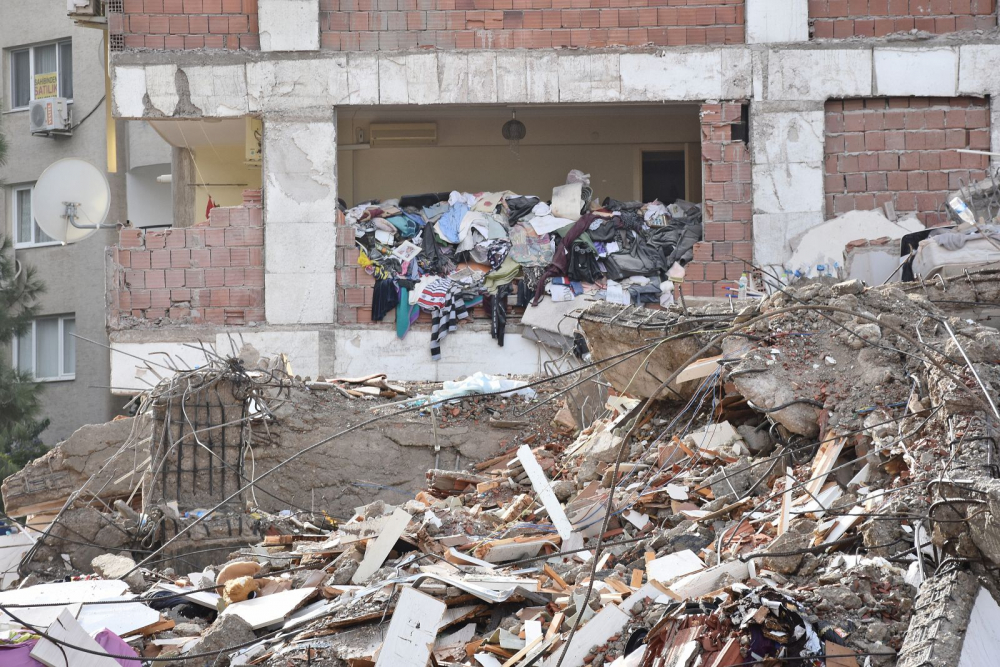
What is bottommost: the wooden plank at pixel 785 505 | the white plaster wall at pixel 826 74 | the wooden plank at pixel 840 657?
the wooden plank at pixel 840 657

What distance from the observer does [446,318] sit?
14.3 m

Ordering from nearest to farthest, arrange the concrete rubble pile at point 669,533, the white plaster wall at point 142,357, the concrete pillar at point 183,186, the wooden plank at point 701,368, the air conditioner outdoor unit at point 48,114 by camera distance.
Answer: the concrete rubble pile at point 669,533 → the wooden plank at point 701,368 → the white plaster wall at point 142,357 → the concrete pillar at point 183,186 → the air conditioner outdoor unit at point 48,114

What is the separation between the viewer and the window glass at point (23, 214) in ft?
83.7

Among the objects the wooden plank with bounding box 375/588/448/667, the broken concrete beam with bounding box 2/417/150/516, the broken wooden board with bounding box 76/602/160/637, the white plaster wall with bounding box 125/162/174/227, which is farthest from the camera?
the white plaster wall with bounding box 125/162/174/227

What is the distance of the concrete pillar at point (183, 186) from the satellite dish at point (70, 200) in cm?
198

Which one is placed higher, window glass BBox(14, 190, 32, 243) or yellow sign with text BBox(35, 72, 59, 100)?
yellow sign with text BBox(35, 72, 59, 100)

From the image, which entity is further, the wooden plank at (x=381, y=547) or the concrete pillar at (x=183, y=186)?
the concrete pillar at (x=183, y=186)

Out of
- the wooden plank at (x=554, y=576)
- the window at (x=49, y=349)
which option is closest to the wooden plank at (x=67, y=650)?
the wooden plank at (x=554, y=576)

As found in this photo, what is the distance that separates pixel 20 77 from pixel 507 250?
15798 millimetres

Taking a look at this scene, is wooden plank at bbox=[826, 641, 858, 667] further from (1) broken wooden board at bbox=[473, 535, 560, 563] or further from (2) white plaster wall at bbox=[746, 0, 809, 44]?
(2) white plaster wall at bbox=[746, 0, 809, 44]

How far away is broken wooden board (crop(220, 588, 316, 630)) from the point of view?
693cm

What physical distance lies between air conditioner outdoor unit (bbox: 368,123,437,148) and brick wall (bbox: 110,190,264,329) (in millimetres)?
3327

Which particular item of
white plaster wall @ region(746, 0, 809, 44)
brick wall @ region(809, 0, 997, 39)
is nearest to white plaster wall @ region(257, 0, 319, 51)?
white plaster wall @ region(746, 0, 809, 44)

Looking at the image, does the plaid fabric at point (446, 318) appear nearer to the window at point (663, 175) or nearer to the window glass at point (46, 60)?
the window at point (663, 175)
